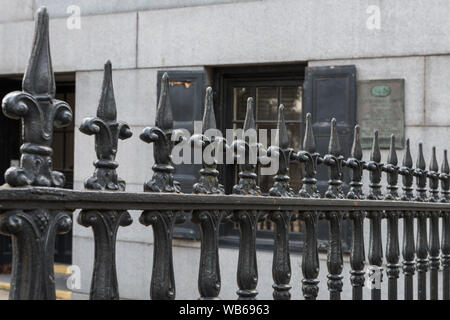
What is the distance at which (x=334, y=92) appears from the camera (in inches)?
267

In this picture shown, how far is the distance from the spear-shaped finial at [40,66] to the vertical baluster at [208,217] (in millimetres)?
555

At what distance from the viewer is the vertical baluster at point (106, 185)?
1.53 meters

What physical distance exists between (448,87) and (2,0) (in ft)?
19.6

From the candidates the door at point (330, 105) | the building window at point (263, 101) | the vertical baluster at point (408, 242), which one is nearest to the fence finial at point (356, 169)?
the vertical baluster at point (408, 242)

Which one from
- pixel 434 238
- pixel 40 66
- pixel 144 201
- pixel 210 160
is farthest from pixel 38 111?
pixel 434 238

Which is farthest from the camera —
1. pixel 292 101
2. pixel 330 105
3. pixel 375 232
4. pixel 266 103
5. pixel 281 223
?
pixel 266 103

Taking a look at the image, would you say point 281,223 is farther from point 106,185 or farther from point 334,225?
point 106,185

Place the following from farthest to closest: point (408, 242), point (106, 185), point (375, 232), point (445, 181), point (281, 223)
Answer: point (445, 181) < point (408, 242) < point (375, 232) < point (281, 223) < point (106, 185)

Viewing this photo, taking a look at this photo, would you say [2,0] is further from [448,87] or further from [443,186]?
[443,186]

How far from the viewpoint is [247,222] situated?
6.71ft

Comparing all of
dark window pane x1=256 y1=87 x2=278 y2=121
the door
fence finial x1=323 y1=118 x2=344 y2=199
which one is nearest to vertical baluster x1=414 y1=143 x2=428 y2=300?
fence finial x1=323 y1=118 x2=344 y2=199

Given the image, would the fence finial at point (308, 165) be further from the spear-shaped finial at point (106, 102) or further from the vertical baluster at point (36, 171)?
the vertical baluster at point (36, 171)

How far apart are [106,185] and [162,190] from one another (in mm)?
203
